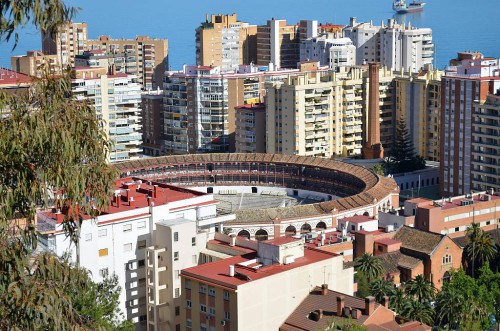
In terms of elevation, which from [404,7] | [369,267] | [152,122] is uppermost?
[404,7]

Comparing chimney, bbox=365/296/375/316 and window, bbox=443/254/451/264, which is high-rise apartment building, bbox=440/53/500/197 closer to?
window, bbox=443/254/451/264

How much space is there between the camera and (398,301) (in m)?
29.1

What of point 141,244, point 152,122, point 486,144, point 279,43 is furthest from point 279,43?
point 141,244

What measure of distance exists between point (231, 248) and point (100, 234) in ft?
11.4

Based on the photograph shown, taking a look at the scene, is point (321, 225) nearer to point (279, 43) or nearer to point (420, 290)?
point (420, 290)

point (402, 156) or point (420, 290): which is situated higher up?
point (402, 156)

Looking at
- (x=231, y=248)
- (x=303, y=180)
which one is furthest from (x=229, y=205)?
(x=231, y=248)

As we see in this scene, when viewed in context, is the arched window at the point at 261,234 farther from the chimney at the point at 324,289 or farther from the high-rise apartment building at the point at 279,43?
the high-rise apartment building at the point at 279,43

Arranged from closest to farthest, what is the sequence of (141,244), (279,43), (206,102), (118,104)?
(141,244) < (118,104) < (206,102) < (279,43)

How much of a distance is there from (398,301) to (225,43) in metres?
58.4

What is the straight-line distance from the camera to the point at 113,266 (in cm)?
2909

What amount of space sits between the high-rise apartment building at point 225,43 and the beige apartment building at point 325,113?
21.0 metres

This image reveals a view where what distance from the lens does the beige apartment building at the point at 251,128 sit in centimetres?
6328

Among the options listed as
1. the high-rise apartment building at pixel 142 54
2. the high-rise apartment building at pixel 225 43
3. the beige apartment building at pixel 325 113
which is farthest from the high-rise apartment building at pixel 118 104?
the high-rise apartment building at pixel 142 54
